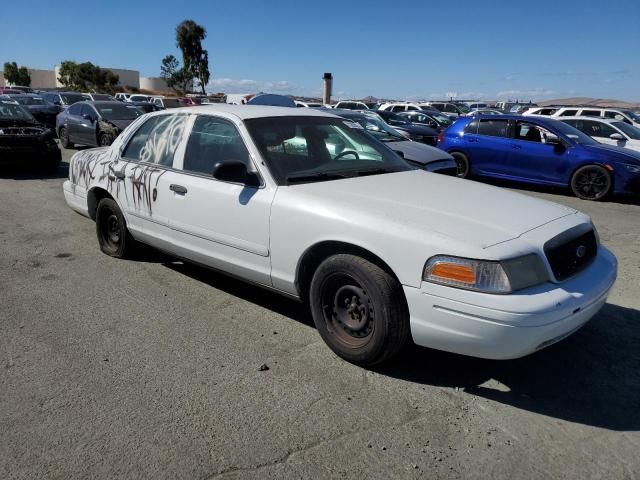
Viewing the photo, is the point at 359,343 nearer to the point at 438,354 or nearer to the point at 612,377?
the point at 438,354

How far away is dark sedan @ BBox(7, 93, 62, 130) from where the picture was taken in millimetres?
18688

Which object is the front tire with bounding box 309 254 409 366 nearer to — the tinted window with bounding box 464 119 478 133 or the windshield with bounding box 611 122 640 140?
the tinted window with bounding box 464 119 478 133

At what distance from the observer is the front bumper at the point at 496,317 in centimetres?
273

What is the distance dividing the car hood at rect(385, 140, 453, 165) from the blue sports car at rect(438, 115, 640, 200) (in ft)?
6.95

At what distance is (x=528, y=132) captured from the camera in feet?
34.0

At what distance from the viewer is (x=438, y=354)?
358cm

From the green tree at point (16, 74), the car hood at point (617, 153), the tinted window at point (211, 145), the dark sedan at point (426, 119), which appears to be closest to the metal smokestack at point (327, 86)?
the dark sedan at point (426, 119)

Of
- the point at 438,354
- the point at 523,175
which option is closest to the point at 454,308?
the point at 438,354

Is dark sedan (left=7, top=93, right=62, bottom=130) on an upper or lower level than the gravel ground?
upper

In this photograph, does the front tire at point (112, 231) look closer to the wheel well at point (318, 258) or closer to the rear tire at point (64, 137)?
the wheel well at point (318, 258)

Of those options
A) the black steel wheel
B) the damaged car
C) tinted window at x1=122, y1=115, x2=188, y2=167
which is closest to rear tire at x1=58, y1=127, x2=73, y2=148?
the damaged car

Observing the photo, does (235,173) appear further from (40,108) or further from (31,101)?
(31,101)

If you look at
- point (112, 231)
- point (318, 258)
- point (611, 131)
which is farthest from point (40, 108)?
point (318, 258)

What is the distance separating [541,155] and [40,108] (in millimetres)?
17341
